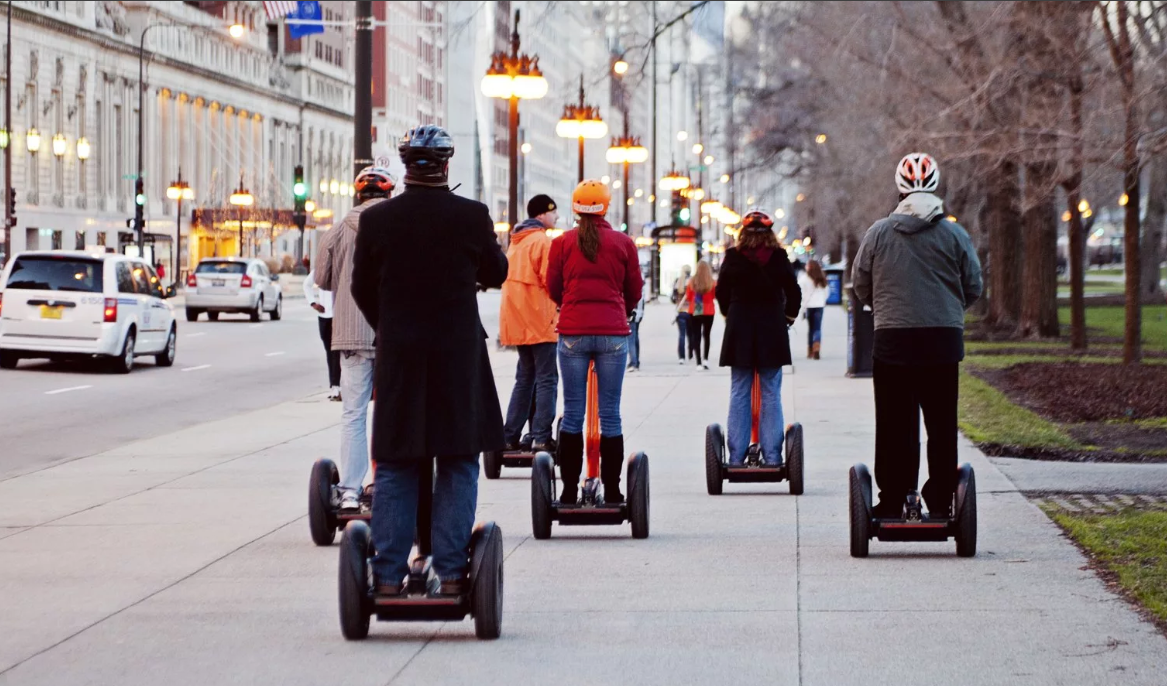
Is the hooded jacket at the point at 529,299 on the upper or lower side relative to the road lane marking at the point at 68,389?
upper

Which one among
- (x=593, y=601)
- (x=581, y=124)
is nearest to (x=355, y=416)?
(x=593, y=601)

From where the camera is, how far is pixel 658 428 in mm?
17594

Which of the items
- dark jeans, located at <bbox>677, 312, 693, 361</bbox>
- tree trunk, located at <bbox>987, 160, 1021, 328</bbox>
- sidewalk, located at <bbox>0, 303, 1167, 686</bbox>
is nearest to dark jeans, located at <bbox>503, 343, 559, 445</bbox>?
sidewalk, located at <bbox>0, 303, 1167, 686</bbox>

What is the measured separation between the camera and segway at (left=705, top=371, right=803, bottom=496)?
39.3 ft

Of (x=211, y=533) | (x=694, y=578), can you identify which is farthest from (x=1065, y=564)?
(x=211, y=533)

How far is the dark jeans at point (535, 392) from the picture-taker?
42.3 feet

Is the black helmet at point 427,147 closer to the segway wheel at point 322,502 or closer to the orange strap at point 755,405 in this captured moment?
the segway wheel at point 322,502

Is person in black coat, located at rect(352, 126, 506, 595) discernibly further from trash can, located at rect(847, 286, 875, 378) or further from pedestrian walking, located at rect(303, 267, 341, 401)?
trash can, located at rect(847, 286, 875, 378)

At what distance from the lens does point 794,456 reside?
1198 centimetres

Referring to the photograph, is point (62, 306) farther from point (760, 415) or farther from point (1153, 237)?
point (1153, 237)

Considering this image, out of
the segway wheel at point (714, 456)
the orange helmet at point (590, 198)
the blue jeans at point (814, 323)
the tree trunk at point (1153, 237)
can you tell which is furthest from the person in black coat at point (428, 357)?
the tree trunk at point (1153, 237)

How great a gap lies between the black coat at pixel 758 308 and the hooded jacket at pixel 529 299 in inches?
54.5

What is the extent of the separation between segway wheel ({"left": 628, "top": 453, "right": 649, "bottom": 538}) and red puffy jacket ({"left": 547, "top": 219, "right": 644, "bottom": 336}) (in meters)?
0.76

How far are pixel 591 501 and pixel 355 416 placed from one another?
135 cm
